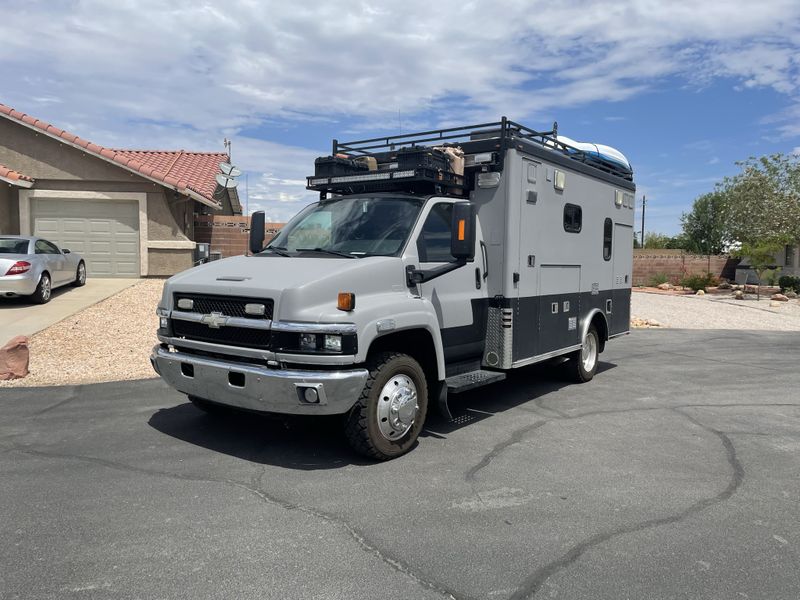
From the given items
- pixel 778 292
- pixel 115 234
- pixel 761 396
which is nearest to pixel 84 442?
pixel 761 396

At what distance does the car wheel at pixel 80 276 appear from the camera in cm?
1480

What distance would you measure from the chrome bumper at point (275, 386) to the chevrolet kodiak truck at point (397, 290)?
1 cm

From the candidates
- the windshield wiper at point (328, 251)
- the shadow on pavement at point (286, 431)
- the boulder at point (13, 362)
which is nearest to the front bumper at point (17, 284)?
the boulder at point (13, 362)

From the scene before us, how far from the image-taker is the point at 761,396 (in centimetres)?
792

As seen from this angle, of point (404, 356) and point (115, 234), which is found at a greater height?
point (115, 234)

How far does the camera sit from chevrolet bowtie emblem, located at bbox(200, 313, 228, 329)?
4988 mm

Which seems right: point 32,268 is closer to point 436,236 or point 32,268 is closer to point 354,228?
point 354,228

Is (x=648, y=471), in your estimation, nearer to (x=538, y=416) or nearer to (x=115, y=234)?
(x=538, y=416)

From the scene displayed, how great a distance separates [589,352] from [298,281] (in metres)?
5.25

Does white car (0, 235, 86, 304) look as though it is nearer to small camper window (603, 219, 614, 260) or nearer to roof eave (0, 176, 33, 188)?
roof eave (0, 176, 33, 188)

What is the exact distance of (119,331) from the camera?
10.8 metres

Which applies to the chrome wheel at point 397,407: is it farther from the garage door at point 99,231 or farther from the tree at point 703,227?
the tree at point 703,227

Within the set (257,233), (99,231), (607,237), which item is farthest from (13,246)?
(607,237)

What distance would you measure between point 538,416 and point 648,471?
1753mm
